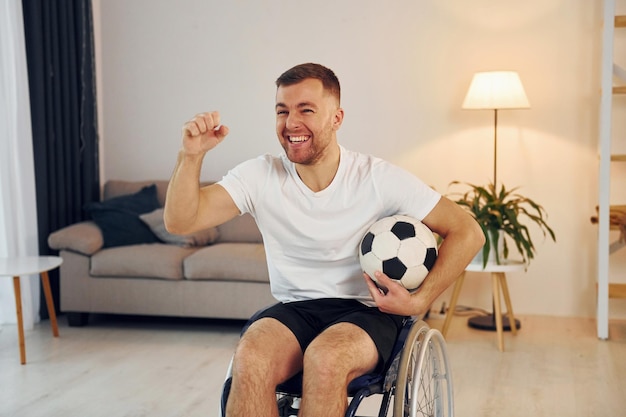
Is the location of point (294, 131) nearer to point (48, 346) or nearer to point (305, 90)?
point (305, 90)

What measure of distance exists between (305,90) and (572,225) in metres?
2.77

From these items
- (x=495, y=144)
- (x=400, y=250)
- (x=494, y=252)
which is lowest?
(x=494, y=252)

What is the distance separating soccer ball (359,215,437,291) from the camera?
2287mm

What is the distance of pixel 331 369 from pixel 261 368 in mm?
171

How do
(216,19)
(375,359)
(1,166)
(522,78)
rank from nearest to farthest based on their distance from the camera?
1. (375,359)
2. (1,166)
3. (522,78)
4. (216,19)

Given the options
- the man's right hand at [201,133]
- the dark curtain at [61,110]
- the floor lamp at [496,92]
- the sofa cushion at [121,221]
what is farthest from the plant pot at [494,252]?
the dark curtain at [61,110]

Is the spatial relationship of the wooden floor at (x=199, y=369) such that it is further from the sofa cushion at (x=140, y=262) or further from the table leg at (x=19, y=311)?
the sofa cushion at (x=140, y=262)

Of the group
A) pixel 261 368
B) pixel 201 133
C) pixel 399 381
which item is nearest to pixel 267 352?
pixel 261 368

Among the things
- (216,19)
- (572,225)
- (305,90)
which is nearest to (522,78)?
(572,225)

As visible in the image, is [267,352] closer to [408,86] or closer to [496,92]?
[496,92]

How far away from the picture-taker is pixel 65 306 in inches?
180

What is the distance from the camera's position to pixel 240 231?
15.7 ft

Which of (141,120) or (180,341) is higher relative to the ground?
(141,120)

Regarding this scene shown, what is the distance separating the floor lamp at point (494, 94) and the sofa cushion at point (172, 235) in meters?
1.47
